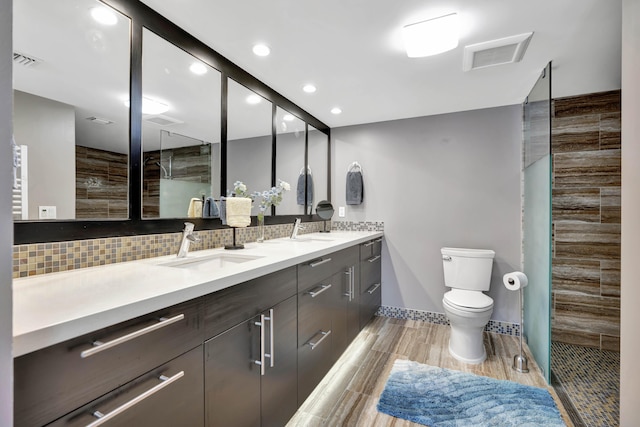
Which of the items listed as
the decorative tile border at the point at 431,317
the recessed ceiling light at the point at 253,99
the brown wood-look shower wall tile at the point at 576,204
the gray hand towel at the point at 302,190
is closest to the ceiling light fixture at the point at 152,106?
the recessed ceiling light at the point at 253,99

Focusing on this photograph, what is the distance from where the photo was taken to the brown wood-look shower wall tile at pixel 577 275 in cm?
240

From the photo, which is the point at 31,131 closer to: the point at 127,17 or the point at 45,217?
the point at 45,217

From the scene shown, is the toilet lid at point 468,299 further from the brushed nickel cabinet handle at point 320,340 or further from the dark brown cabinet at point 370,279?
the brushed nickel cabinet handle at point 320,340

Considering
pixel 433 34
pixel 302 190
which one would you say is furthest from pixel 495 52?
pixel 302 190

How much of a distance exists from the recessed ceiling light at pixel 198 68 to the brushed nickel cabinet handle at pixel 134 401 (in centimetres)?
162

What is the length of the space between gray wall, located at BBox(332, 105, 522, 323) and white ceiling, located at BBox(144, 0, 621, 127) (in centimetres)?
38

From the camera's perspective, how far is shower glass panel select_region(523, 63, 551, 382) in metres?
1.90

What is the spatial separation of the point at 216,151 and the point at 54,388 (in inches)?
60.1

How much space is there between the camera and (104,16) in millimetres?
1299

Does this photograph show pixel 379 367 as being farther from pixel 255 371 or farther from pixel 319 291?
pixel 255 371

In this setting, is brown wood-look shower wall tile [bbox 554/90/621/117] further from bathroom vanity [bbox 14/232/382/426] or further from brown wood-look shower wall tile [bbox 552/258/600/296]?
bathroom vanity [bbox 14/232/382/426]

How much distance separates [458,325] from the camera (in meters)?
2.27

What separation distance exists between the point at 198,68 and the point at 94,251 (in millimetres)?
1188

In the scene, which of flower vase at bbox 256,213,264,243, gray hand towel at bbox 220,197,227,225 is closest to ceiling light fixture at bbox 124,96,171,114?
gray hand towel at bbox 220,197,227,225
